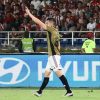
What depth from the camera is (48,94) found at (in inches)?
564

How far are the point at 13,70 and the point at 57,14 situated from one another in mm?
7178

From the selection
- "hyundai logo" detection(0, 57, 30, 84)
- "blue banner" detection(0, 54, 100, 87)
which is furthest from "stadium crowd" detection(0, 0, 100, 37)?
"hyundai logo" detection(0, 57, 30, 84)

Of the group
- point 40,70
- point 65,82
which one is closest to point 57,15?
point 40,70

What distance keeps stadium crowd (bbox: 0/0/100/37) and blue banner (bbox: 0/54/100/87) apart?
577cm

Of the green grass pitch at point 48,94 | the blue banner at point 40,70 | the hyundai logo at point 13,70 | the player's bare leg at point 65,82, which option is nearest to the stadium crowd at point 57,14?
the blue banner at point 40,70

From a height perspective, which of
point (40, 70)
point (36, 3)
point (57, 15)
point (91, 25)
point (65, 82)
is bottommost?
point (40, 70)

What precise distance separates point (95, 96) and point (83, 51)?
3.68m

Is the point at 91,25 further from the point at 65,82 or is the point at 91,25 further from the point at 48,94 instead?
the point at 65,82

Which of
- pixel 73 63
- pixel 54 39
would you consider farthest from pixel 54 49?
pixel 73 63

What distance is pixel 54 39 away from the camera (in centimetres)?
1349

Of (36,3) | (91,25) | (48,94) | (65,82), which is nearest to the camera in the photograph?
(65,82)

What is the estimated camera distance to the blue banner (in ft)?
52.7

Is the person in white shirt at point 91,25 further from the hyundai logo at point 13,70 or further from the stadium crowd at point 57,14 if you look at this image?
the hyundai logo at point 13,70

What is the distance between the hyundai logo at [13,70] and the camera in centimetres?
1616
